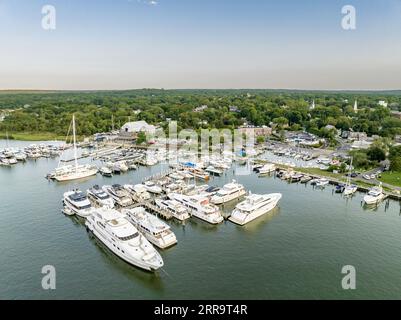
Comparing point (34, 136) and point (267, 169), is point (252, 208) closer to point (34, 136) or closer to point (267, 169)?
point (267, 169)

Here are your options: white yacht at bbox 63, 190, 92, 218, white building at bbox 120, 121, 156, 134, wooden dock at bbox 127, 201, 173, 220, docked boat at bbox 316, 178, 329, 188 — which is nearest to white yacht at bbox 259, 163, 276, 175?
docked boat at bbox 316, 178, 329, 188

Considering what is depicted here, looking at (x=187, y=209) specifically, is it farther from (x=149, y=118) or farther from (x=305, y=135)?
(x=149, y=118)

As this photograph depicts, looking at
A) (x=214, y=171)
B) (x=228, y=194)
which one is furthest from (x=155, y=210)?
(x=214, y=171)

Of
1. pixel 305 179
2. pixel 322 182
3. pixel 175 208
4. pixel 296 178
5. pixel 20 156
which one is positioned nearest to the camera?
pixel 175 208

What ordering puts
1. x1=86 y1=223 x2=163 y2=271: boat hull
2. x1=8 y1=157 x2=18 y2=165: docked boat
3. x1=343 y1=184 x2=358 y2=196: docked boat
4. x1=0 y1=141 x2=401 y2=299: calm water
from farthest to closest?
x1=8 y1=157 x2=18 y2=165: docked boat, x1=343 y1=184 x2=358 y2=196: docked boat, x1=86 y1=223 x2=163 y2=271: boat hull, x1=0 y1=141 x2=401 y2=299: calm water

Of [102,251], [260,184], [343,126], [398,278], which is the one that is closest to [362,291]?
[398,278]

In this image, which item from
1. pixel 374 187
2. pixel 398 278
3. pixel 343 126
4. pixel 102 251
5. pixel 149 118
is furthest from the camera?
pixel 149 118

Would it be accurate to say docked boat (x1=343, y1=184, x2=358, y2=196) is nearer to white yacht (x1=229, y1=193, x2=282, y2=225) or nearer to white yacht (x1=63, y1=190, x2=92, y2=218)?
white yacht (x1=229, y1=193, x2=282, y2=225)
